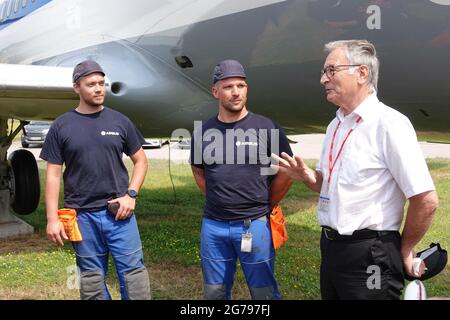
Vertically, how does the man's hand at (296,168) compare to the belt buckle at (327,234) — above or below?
above

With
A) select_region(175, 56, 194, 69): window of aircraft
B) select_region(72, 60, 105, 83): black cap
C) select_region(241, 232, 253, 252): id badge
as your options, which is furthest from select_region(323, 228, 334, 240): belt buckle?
select_region(175, 56, 194, 69): window of aircraft

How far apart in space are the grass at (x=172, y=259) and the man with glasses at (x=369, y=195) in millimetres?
2100

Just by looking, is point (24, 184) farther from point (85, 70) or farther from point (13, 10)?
point (85, 70)

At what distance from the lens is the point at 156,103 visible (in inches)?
210

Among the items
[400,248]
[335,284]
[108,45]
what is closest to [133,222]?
[335,284]

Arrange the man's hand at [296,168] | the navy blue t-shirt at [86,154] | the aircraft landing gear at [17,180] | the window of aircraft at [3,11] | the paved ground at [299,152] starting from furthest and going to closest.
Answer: the paved ground at [299,152], the window of aircraft at [3,11], the aircraft landing gear at [17,180], the navy blue t-shirt at [86,154], the man's hand at [296,168]

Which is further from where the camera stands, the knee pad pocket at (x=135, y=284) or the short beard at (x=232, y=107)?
the knee pad pocket at (x=135, y=284)

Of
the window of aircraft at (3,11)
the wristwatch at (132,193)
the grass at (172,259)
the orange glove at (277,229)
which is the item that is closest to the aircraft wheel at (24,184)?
the grass at (172,259)

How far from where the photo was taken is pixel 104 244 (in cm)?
340

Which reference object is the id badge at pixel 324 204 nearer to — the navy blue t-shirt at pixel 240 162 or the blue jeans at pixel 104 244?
the navy blue t-shirt at pixel 240 162

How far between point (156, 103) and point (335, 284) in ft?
10.8

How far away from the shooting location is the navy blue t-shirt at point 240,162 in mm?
3164

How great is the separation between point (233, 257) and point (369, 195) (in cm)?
115

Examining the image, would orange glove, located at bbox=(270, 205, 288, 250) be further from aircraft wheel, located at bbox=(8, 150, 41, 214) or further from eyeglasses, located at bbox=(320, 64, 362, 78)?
aircraft wheel, located at bbox=(8, 150, 41, 214)
